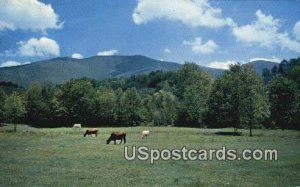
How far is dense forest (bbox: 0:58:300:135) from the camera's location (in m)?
76.2

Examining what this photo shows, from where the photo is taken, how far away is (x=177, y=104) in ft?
405

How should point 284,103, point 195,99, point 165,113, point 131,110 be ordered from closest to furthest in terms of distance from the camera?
point 284,103, point 195,99, point 165,113, point 131,110

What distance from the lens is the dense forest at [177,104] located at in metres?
76.2

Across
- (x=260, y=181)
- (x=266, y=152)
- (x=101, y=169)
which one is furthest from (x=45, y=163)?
(x=266, y=152)

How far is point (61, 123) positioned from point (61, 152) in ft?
282

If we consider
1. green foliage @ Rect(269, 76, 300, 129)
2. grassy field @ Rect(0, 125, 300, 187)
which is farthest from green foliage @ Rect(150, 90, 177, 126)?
grassy field @ Rect(0, 125, 300, 187)

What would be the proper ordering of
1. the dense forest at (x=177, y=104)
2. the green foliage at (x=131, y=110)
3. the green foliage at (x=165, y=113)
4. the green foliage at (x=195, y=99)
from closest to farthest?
the dense forest at (x=177, y=104) < the green foliage at (x=195, y=99) < the green foliage at (x=165, y=113) < the green foliage at (x=131, y=110)

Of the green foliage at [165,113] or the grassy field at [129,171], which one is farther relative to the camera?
the green foliage at [165,113]

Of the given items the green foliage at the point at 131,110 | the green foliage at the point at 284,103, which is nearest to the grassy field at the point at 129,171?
the green foliage at the point at 284,103

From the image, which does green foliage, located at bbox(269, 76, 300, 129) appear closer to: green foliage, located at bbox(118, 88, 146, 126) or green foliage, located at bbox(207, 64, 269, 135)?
green foliage, located at bbox(207, 64, 269, 135)

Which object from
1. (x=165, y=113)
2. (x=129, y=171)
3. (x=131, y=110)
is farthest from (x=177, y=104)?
(x=129, y=171)

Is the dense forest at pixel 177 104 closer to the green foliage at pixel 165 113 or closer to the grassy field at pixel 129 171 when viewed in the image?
the green foliage at pixel 165 113

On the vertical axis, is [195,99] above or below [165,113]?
above

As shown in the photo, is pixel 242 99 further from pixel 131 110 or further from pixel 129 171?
pixel 131 110
